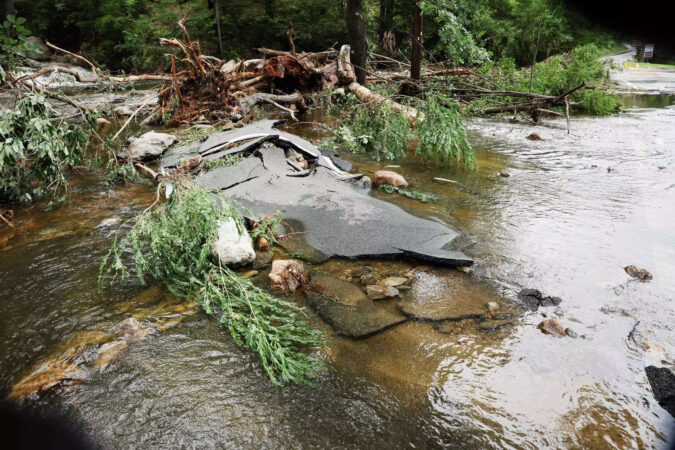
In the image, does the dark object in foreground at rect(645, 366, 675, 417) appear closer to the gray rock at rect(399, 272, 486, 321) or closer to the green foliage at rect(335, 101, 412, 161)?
the gray rock at rect(399, 272, 486, 321)

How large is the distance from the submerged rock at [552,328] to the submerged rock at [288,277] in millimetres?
1591

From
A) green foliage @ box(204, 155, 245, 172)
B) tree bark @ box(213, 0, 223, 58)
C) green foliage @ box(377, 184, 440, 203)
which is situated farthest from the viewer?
tree bark @ box(213, 0, 223, 58)

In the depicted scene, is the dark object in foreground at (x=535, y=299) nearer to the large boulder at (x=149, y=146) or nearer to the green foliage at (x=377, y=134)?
the green foliage at (x=377, y=134)

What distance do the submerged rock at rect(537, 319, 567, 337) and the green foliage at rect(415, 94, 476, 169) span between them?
302cm

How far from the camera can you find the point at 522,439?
1856 millimetres

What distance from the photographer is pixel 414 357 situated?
235cm

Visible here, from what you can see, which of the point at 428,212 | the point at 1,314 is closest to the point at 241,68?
the point at 428,212

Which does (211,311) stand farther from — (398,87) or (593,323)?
(398,87)

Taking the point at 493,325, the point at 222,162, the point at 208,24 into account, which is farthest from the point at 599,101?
the point at 208,24

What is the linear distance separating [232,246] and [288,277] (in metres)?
0.55

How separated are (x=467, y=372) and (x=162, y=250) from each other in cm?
232

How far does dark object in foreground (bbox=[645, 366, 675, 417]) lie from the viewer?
2002 mm

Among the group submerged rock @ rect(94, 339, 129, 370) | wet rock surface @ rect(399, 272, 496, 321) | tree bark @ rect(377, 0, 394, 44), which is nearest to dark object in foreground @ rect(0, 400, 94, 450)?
submerged rock @ rect(94, 339, 129, 370)

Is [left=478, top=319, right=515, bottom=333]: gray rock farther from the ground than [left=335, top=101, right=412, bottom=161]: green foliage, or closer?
closer
